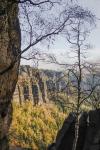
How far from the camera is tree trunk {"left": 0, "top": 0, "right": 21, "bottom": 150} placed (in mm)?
20500

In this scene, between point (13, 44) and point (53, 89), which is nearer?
point (13, 44)

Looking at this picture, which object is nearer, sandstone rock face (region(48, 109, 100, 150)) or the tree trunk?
the tree trunk

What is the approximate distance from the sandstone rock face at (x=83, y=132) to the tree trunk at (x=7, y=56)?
9033mm

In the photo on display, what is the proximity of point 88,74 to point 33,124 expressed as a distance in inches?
5811

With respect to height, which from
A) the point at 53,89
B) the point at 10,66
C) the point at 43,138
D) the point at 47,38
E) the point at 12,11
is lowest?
the point at 43,138

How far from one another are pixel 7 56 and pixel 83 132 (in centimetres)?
1340

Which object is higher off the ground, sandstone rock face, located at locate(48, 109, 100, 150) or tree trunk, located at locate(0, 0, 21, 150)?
tree trunk, located at locate(0, 0, 21, 150)

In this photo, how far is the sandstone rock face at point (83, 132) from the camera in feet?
99.0

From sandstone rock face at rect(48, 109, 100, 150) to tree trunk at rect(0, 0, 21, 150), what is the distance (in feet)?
29.6

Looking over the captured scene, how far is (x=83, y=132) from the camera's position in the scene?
3198 centimetres

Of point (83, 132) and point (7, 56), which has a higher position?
point (7, 56)

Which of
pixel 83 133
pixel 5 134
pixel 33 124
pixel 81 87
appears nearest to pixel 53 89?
pixel 81 87

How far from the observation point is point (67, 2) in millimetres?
20891

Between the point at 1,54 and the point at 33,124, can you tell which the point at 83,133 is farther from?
the point at 33,124
